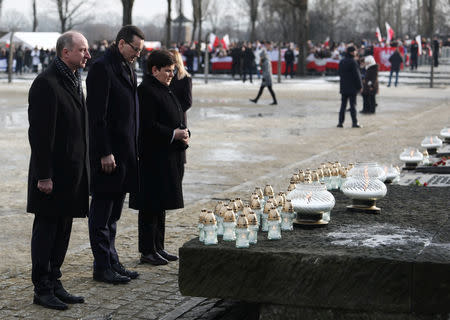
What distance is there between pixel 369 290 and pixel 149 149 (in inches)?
100

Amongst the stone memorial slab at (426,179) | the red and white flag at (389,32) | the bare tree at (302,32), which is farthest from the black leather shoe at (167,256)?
the red and white flag at (389,32)

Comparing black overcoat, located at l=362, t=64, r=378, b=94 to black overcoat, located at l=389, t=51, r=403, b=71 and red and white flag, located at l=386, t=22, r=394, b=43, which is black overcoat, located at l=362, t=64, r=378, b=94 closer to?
black overcoat, located at l=389, t=51, r=403, b=71

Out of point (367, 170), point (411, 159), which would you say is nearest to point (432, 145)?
point (411, 159)

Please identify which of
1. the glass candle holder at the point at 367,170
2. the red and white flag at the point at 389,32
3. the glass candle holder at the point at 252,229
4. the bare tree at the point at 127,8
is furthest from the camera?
the red and white flag at the point at 389,32

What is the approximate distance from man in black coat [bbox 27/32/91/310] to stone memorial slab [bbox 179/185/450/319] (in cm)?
104

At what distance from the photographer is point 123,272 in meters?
6.63

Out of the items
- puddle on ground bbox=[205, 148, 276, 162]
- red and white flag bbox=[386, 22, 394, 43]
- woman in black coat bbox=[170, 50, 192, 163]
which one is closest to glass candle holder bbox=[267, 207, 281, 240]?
woman in black coat bbox=[170, 50, 192, 163]

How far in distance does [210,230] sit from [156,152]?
1656 mm

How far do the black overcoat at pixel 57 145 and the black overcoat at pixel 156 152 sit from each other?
89 cm

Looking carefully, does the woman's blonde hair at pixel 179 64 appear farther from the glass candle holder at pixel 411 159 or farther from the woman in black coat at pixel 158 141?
the glass candle holder at pixel 411 159

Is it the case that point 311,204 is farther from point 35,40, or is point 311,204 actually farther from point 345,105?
point 35,40

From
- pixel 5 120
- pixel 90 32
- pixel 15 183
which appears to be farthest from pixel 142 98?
pixel 90 32

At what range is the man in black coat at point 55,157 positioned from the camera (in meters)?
5.79

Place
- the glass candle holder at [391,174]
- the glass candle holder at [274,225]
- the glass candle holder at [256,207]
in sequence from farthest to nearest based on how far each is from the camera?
the glass candle holder at [391,174], the glass candle holder at [256,207], the glass candle holder at [274,225]
